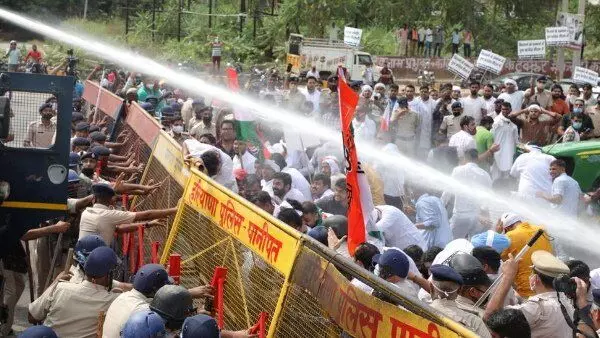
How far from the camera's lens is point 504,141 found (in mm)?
16828

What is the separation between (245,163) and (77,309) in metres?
6.24

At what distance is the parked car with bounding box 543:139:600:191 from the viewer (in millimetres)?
16594

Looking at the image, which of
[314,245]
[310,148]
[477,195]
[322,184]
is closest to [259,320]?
[314,245]

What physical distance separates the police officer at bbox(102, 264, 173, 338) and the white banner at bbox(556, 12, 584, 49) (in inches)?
829

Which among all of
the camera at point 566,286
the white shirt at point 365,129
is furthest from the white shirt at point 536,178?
the camera at point 566,286

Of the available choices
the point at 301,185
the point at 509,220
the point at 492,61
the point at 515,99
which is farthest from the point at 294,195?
the point at 492,61

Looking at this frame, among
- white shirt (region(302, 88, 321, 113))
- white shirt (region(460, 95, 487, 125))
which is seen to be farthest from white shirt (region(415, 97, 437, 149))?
white shirt (region(302, 88, 321, 113))

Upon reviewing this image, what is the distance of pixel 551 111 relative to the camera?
1978cm

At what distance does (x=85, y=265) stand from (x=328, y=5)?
3768cm

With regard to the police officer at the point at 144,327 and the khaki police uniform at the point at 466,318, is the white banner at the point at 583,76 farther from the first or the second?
the police officer at the point at 144,327

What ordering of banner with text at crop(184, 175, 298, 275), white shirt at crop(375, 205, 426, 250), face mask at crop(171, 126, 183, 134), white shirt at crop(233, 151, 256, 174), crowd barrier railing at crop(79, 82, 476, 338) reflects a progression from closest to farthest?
crowd barrier railing at crop(79, 82, 476, 338), banner with text at crop(184, 175, 298, 275), white shirt at crop(375, 205, 426, 250), white shirt at crop(233, 151, 256, 174), face mask at crop(171, 126, 183, 134)

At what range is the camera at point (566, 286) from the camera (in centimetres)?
663

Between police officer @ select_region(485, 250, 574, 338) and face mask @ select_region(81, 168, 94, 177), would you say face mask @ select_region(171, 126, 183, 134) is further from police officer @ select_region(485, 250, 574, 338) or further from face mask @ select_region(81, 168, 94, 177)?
police officer @ select_region(485, 250, 574, 338)

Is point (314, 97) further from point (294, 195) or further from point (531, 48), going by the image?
point (294, 195)
